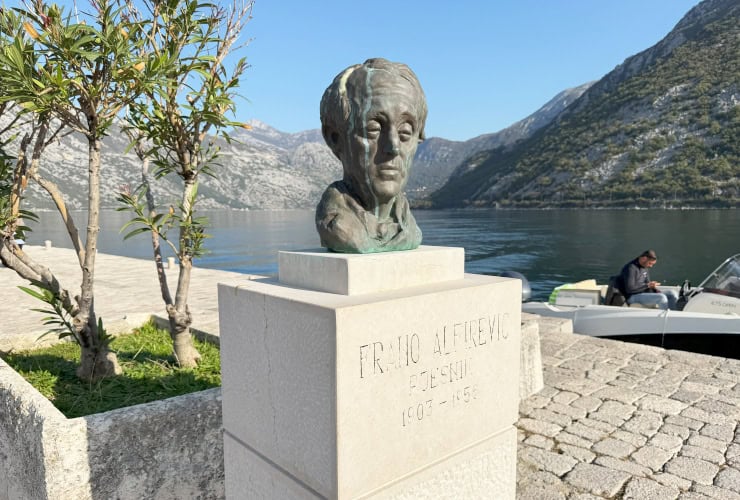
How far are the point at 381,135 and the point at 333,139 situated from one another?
1.09 ft

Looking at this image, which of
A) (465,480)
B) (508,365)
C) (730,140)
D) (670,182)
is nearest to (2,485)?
(465,480)

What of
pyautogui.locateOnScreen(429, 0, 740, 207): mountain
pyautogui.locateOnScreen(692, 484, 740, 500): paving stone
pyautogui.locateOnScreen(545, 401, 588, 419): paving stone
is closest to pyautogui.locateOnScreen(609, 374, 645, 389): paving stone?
pyautogui.locateOnScreen(545, 401, 588, 419): paving stone

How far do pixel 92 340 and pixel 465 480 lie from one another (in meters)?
3.26

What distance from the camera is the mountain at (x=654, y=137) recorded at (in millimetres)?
63812

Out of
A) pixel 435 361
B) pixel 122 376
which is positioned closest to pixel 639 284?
pixel 435 361

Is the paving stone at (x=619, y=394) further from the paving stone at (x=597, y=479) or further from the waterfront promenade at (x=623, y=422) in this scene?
the paving stone at (x=597, y=479)

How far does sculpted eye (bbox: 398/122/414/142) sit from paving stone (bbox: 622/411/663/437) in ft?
10.9

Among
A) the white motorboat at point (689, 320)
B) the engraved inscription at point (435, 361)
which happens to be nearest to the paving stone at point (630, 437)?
the engraved inscription at point (435, 361)

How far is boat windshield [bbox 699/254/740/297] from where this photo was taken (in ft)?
22.6

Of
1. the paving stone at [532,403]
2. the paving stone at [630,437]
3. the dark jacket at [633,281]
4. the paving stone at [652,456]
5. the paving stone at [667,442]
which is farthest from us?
the dark jacket at [633,281]

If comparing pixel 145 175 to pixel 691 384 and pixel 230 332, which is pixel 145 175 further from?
pixel 691 384

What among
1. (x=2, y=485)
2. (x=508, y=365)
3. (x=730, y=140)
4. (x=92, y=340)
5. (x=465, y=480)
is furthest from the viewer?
(x=730, y=140)

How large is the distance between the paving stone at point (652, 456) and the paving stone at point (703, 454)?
13 centimetres

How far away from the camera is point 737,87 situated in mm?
70375
